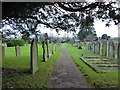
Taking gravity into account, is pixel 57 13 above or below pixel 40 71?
above

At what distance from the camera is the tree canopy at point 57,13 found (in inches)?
237

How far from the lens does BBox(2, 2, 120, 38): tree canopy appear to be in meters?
6.02

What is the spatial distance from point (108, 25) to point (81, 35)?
197 ft

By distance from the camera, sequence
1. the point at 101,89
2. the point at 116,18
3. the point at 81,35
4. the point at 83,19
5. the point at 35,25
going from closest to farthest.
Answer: the point at 101,89, the point at 116,18, the point at 83,19, the point at 35,25, the point at 81,35

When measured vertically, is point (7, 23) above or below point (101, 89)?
above

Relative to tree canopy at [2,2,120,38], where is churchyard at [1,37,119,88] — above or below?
below

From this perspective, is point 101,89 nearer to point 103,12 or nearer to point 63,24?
point 103,12

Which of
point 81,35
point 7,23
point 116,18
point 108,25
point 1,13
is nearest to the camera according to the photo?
point 1,13

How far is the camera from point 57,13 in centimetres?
907

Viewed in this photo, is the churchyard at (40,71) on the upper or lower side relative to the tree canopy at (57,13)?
lower

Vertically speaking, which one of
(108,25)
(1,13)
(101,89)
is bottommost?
(101,89)

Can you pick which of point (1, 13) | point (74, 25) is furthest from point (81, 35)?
point (1, 13)

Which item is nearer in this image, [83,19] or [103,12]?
[103,12]

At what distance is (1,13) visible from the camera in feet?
20.2
